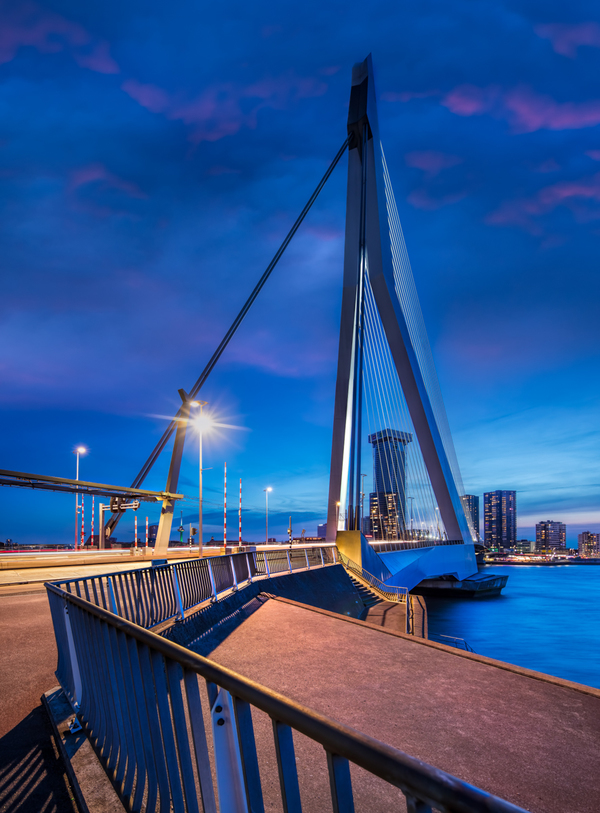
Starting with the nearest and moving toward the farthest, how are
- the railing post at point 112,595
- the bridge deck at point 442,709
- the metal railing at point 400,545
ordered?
the bridge deck at point 442,709, the railing post at point 112,595, the metal railing at point 400,545

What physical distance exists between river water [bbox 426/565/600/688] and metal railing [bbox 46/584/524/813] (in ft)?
86.1

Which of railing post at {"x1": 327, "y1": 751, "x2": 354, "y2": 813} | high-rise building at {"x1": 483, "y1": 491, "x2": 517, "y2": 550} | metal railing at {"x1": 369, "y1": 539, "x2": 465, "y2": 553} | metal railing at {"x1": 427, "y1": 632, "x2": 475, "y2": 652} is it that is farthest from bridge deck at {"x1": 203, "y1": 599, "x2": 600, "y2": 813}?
high-rise building at {"x1": 483, "y1": 491, "x2": 517, "y2": 550}

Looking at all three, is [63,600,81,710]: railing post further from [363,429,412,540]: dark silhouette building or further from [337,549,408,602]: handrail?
[363,429,412,540]: dark silhouette building

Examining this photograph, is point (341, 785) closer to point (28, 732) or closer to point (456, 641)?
point (28, 732)

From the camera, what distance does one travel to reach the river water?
26.1 metres

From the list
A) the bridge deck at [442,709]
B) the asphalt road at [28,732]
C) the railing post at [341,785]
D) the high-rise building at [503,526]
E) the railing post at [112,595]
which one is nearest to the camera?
the railing post at [341,785]

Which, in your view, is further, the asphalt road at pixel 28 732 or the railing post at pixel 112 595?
the railing post at pixel 112 595

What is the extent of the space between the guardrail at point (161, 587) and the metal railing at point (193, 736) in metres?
1.74

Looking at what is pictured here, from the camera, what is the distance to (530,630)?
3475cm

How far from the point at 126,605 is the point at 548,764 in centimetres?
528

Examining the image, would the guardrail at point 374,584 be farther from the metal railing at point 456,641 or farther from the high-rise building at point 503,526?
the high-rise building at point 503,526

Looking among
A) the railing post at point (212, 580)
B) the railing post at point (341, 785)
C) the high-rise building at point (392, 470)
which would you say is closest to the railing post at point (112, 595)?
the railing post at point (212, 580)

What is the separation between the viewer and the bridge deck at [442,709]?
11.5 ft

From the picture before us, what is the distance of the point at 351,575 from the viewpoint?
21.1 m
